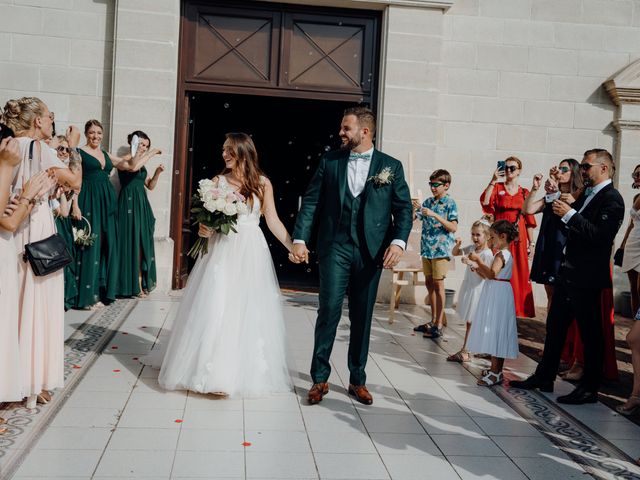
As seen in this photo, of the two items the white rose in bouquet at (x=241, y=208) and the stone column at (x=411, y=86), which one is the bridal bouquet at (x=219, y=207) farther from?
the stone column at (x=411, y=86)

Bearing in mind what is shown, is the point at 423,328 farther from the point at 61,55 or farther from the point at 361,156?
the point at 61,55

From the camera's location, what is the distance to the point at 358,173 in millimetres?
5531

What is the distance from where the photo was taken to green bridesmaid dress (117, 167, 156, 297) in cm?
949

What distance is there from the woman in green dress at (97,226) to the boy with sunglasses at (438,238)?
153 inches

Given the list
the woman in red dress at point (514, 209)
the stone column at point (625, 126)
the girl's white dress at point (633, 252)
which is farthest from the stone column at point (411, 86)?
the girl's white dress at point (633, 252)

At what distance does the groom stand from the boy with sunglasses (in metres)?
2.71

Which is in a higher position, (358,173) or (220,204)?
(358,173)

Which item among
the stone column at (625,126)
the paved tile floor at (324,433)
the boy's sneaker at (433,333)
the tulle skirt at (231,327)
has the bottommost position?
the paved tile floor at (324,433)

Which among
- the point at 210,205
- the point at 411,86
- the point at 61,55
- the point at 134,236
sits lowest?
the point at 134,236

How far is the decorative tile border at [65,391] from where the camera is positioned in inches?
163

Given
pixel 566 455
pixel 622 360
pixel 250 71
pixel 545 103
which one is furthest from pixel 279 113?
pixel 566 455

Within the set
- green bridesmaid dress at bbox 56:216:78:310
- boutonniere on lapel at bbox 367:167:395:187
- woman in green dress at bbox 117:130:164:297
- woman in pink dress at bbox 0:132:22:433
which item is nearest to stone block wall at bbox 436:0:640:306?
woman in green dress at bbox 117:130:164:297

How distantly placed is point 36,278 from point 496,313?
3708mm

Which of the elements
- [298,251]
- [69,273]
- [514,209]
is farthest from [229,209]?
[514,209]
